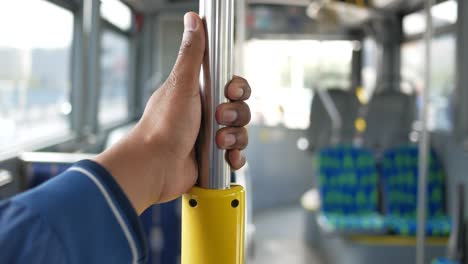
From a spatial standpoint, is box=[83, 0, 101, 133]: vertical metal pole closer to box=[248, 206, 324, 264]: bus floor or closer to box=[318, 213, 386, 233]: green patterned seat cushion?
box=[248, 206, 324, 264]: bus floor

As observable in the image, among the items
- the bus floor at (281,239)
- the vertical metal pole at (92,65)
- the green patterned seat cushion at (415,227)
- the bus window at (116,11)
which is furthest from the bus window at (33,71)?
the green patterned seat cushion at (415,227)

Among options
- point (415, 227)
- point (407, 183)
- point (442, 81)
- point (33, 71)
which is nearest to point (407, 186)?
point (407, 183)

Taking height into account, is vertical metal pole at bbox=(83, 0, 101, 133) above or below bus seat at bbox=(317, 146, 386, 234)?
above

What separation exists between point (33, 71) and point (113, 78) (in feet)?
4.59

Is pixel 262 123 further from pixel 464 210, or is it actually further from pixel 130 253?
pixel 130 253

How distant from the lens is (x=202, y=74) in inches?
19.5

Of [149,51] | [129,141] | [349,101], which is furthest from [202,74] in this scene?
[349,101]

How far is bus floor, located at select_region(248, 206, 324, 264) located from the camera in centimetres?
378

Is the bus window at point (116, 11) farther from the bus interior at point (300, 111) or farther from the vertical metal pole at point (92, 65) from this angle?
the vertical metal pole at point (92, 65)

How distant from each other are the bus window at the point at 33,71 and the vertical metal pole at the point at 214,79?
1859 mm

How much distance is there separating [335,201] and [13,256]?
126 inches

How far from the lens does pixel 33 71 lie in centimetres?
256

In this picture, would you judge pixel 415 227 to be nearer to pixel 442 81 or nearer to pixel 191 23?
pixel 442 81

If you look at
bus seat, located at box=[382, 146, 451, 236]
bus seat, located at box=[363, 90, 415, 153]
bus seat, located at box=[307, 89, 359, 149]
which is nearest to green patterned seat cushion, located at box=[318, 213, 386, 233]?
bus seat, located at box=[382, 146, 451, 236]
